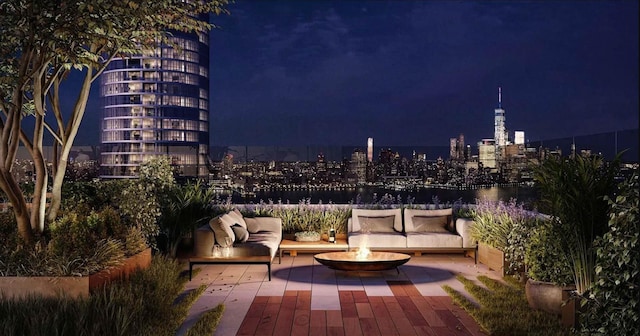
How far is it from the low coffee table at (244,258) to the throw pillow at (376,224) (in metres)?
2.36

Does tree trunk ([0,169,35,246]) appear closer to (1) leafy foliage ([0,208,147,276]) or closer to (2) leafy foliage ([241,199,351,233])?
(1) leafy foliage ([0,208,147,276])

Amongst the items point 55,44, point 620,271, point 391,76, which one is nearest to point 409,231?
point 55,44

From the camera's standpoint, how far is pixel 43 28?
240 inches

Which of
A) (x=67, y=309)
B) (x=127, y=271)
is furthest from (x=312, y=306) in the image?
(x=67, y=309)

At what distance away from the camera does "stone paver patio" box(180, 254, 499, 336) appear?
5.79m

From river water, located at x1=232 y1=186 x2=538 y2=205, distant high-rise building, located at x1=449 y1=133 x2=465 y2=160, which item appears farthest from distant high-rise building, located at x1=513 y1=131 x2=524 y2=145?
river water, located at x1=232 y1=186 x2=538 y2=205

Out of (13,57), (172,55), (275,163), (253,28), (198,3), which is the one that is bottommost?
(275,163)

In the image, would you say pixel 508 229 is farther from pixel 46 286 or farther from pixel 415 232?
pixel 46 286

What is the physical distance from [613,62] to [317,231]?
762 centimetres

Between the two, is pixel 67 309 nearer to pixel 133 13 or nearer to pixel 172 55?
pixel 133 13

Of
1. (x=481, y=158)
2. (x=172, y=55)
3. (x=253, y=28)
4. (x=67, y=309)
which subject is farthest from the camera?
(x=172, y=55)

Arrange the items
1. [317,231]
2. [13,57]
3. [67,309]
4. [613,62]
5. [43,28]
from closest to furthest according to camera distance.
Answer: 1. [613,62]
2. [67,309]
3. [43,28]
4. [13,57]
5. [317,231]

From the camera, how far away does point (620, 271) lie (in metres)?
3.88

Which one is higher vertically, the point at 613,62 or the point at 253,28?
the point at 253,28
